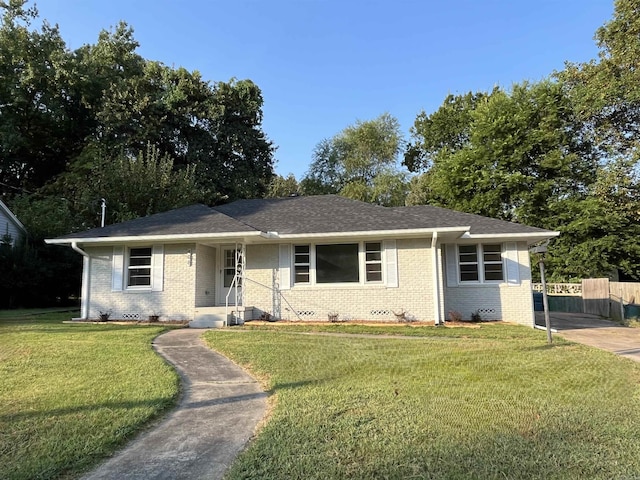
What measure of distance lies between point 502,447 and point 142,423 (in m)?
3.33

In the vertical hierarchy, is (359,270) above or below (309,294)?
above

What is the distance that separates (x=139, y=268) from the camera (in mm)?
13039

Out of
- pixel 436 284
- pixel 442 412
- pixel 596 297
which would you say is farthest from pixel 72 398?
pixel 596 297

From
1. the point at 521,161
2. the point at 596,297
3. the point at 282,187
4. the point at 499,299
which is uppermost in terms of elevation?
the point at 521,161

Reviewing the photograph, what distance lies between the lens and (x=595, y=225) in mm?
22750

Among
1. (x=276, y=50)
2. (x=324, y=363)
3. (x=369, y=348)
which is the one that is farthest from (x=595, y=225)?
(x=324, y=363)

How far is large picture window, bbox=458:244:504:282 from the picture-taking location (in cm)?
1295

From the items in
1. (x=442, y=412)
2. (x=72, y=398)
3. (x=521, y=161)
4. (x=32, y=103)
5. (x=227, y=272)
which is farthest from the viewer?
(x=32, y=103)

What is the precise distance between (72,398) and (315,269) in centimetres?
846

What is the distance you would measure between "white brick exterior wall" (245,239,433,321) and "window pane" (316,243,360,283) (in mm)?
308

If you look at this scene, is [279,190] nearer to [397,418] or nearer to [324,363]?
[324,363]

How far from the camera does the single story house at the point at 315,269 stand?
12203mm

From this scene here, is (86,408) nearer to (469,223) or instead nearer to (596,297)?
(469,223)

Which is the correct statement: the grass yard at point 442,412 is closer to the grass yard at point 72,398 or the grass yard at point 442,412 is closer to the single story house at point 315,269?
the grass yard at point 72,398
